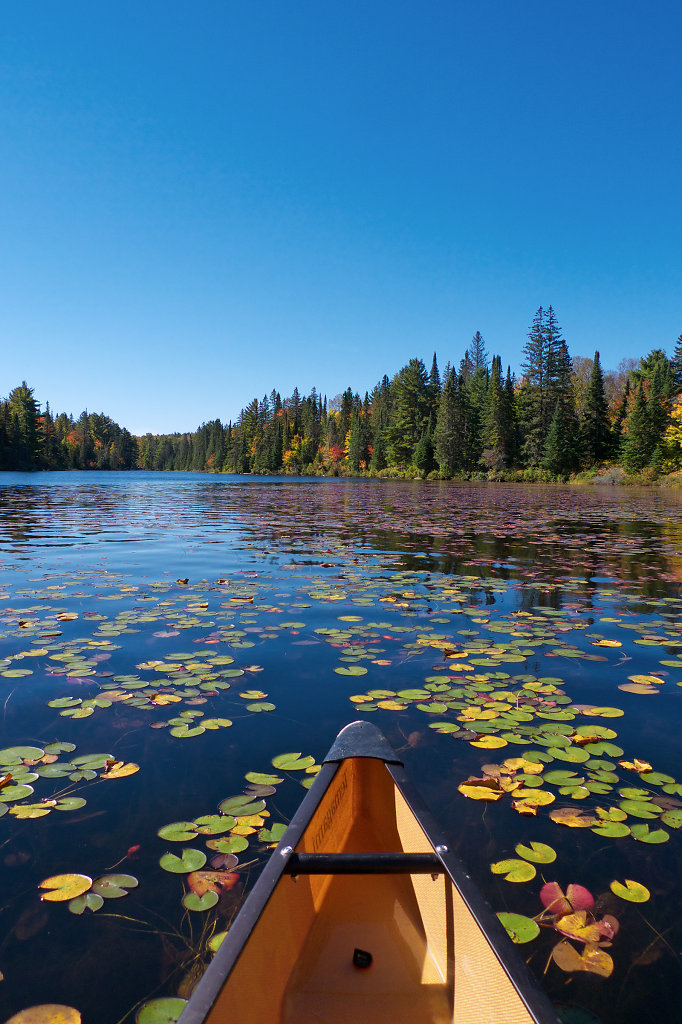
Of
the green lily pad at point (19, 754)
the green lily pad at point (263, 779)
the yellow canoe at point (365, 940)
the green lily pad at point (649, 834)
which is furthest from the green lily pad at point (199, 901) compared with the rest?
the green lily pad at point (649, 834)

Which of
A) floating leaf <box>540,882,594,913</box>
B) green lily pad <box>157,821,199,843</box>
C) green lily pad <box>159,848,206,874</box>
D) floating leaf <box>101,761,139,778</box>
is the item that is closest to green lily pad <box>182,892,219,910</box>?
green lily pad <box>159,848,206,874</box>

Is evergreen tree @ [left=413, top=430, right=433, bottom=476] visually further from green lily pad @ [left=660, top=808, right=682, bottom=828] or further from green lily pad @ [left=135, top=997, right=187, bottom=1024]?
green lily pad @ [left=135, top=997, right=187, bottom=1024]

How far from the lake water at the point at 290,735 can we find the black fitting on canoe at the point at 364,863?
0.47 metres

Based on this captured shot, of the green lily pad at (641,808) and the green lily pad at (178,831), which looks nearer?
the green lily pad at (178,831)

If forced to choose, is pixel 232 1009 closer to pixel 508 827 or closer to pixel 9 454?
pixel 508 827

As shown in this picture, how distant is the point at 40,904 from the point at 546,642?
4.02 metres

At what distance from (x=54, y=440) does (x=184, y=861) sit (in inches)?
4612

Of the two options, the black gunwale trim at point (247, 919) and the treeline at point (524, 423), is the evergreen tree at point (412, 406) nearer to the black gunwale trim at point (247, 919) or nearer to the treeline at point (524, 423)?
the treeline at point (524, 423)

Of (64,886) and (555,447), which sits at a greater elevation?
(555,447)

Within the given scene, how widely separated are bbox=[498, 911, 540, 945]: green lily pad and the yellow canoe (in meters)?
0.32

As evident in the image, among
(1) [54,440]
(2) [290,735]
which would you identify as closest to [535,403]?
(2) [290,735]

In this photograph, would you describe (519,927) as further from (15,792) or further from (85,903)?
(15,792)

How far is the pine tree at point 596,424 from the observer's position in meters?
54.8

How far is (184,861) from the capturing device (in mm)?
1985
